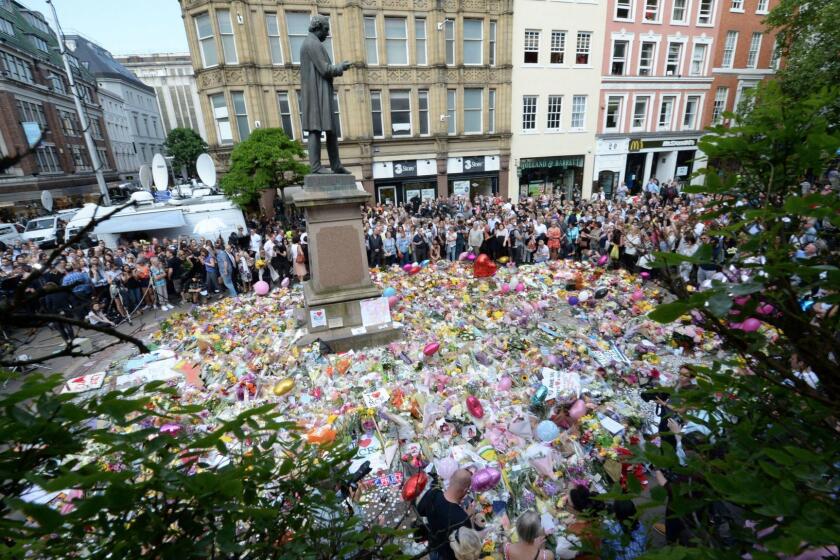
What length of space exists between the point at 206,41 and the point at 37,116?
2665cm

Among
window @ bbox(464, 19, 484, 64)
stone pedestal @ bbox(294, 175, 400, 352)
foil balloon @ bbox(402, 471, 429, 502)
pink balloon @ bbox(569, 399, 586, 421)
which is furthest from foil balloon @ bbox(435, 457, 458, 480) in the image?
window @ bbox(464, 19, 484, 64)

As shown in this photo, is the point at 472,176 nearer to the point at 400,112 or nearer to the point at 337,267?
the point at 400,112

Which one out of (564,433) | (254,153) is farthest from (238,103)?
(564,433)

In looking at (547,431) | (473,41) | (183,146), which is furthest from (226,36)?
(183,146)

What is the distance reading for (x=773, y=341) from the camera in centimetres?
189

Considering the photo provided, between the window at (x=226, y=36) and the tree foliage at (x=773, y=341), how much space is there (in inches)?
912

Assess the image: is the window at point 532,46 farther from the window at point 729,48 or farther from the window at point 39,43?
the window at point 39,43

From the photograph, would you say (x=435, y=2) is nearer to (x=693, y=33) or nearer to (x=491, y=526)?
(x=693, y=33)

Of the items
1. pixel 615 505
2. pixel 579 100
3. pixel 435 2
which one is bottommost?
pixel 615 505

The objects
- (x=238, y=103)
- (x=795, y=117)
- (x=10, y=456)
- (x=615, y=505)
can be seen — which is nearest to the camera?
(x=10, y=456)

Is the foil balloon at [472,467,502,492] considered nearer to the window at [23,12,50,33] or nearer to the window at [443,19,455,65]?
the window at [443,19,455,65]

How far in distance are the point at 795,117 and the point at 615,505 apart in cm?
312

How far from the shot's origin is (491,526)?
3992 millimetres

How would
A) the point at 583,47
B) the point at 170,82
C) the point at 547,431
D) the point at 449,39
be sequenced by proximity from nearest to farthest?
the point at 547,431
the point at 449,39
the point at 583,47
the point at 170,82
